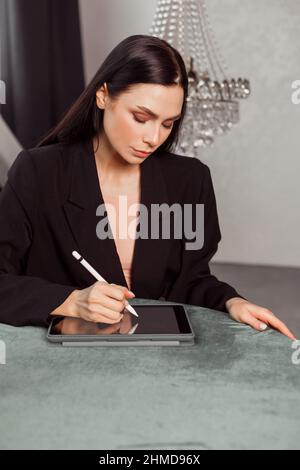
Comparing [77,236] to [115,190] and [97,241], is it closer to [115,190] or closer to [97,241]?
[97,241]

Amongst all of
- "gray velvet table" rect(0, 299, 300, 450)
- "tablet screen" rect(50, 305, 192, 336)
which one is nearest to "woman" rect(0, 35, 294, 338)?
"tablet screen" rect(50, 305, 192, 336)

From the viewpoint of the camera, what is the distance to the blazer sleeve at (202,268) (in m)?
1.57

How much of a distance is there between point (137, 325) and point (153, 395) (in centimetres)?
30

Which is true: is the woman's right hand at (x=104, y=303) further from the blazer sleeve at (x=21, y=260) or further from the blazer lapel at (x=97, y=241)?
the blazer lapel at (x=97, y=241)

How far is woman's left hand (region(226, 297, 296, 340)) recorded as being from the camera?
124 cm

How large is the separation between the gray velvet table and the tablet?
2 cm

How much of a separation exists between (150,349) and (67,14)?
350 centimetres

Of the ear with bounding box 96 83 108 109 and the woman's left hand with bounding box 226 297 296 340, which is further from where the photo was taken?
the ear with bounding box 96 83 108 109

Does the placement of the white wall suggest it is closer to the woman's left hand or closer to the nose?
the nose

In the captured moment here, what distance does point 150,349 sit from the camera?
1.11 meters

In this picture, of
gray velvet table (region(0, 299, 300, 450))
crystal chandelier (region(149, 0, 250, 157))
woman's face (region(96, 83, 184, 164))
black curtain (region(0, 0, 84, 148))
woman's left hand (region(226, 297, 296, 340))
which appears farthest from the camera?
black curtain (region(0, 0, 84, 148))

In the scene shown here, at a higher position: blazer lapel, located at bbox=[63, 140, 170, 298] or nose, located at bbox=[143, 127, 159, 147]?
nose, located at bbox=[143, 127, 159, 147]
